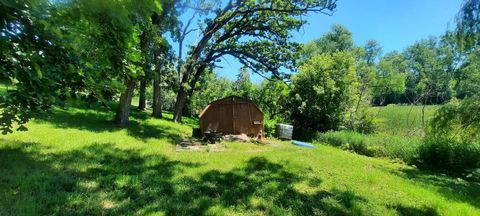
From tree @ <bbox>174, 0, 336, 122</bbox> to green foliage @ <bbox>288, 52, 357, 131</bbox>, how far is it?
5.07 ft

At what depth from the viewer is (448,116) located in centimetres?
980

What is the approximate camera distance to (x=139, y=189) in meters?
4.83

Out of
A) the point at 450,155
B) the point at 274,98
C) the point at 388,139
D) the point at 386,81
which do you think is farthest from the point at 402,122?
the point at 386,81

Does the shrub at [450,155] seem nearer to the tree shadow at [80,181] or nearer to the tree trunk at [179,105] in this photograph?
the tree shadow at [80,181]

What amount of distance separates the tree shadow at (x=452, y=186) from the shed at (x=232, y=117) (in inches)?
295

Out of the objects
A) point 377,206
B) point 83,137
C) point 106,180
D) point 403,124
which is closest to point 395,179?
point 377,206

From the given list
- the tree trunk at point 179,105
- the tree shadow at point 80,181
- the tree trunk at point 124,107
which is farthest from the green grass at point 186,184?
the tree trunk at point 179,105

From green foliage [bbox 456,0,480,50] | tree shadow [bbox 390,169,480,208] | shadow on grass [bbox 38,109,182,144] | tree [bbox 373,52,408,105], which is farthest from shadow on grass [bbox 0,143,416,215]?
tree [bbox 373,52,408,105]

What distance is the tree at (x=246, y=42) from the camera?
17.3 metres

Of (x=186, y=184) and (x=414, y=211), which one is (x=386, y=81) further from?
(x=186, y=184)

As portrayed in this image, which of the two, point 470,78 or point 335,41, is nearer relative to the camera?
point 470,78

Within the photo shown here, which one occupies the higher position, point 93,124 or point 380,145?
point 380,145

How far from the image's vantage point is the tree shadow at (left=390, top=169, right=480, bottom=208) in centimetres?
668

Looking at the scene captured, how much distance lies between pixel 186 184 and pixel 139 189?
0.85m
